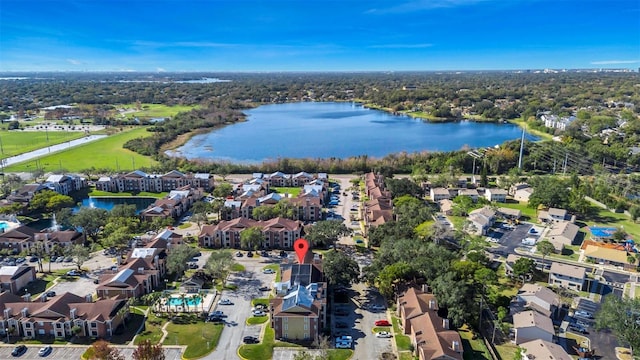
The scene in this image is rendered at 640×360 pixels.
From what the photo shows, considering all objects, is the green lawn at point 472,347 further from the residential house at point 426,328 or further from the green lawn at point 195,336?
the green lawn at point 195,336

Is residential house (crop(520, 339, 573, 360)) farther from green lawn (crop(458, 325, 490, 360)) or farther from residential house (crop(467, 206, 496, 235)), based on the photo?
residential house (crop(467, 206, 496, 235))

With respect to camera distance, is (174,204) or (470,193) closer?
(174,204)

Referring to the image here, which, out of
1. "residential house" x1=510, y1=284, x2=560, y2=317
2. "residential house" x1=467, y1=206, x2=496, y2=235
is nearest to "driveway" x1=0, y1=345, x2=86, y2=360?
"residential house" x1=510, y1=284, x2=560, y2=317

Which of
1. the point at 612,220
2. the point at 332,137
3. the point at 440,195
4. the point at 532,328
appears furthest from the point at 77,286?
the point at 332,137

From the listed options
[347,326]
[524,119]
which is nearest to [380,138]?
[524,119]

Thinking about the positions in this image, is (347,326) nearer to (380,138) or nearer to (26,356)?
(26,356)

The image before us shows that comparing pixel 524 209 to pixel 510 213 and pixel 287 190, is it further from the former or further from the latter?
pixel 287 190
